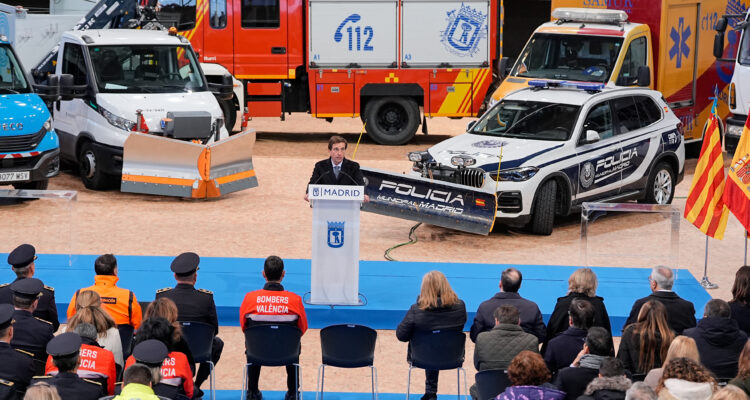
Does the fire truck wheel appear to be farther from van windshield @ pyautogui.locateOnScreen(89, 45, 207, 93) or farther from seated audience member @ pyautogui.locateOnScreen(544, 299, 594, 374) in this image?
seated audience member @ pyautogui.locateOnScreen(544, 299, 594, 374)

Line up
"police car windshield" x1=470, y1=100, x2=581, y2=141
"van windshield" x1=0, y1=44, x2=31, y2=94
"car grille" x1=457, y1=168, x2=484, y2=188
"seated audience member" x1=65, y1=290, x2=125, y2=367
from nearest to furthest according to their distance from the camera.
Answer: "seated audience member" x1=65, y1=290, x2=125, y2=367
"car grille" x1=457, y1=168, x2=484, y2=188
"police car windshield" x1=470, y1=100, x2=581, y2=141
"van windshield" x1=0, y1=44, x2=31, y2=94

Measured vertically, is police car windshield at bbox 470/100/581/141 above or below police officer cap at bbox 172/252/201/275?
above

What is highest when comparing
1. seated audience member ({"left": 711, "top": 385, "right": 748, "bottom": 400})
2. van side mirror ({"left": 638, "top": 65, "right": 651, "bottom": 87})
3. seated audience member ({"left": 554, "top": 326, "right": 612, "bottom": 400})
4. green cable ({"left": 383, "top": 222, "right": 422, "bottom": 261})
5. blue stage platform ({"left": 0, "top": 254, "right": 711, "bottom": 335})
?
van side mirror ({"left": 638, "top": 65, "right": 651, "bottom": 87})

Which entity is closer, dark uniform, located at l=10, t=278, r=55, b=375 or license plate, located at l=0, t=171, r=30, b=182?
dark uniform, located at l=10, t=278, r=55, b=375

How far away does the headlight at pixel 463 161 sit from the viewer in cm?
1397

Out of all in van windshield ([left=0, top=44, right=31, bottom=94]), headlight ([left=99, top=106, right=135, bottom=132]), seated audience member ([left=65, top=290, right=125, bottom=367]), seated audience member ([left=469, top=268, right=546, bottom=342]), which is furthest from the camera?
headlight ([left=99, top=106, right=135, bottom=132])

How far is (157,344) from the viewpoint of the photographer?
Answer: 6.83 metres

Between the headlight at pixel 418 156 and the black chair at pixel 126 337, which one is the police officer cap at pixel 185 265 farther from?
the headlight at pixel 418 156

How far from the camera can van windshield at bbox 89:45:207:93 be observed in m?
16.9

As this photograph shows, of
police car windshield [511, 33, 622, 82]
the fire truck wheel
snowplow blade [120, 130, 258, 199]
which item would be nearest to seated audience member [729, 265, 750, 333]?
snowplow blade [120, 130, 258, 199]

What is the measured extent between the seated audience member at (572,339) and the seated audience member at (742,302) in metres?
1.46

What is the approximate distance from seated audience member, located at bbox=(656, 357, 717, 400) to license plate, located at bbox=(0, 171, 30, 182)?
1096cm

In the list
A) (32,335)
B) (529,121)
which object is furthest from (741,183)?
(32,335)

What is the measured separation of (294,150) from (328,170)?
10.4 m
